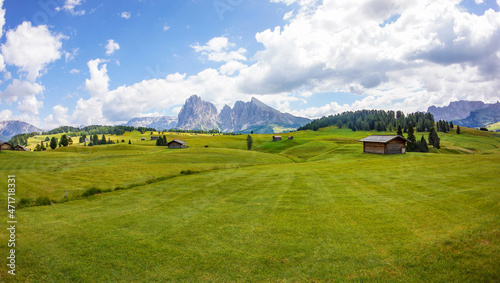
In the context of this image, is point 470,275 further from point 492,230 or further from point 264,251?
point 264,251

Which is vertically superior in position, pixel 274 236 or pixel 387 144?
pixel 387 144

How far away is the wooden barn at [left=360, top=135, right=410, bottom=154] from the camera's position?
61562mm

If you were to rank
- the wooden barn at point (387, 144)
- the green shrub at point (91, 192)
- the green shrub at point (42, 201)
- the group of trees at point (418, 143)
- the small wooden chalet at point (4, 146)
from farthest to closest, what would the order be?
the small wooden chalet at point (4, 146)
the group of trees at point (418, 143)
the wooden barn at point (387, 144)
the green shrub at point (91, 192)
the green shrub at point (42, 201)

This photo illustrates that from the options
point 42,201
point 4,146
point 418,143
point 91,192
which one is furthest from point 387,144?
point 4,146

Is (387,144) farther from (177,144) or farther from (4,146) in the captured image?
(4,146)

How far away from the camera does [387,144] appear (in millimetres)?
61844

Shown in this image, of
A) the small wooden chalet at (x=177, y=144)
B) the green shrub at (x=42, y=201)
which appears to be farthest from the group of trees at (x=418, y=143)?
the small wooden chalet at (x=177, y=144)

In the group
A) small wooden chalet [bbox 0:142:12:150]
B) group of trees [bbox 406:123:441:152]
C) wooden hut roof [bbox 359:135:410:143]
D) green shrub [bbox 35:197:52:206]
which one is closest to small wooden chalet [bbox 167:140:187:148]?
small wooden chalet [bbox 0:142:12:150]

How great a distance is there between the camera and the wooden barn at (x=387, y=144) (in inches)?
2424

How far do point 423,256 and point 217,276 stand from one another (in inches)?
369

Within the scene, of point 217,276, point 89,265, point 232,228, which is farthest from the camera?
point 232,228

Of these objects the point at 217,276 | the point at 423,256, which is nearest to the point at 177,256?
the point at 217,276

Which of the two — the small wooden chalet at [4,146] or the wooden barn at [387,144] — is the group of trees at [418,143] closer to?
the wooden barn at [387,144]

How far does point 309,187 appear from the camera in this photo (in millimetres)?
25406
